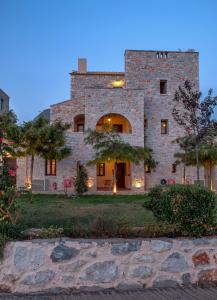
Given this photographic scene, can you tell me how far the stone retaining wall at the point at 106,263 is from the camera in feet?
13.0

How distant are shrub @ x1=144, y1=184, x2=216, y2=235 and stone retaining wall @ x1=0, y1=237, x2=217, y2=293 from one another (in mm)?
196

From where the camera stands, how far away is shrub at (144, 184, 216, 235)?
4.38m

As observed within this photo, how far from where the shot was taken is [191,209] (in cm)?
438

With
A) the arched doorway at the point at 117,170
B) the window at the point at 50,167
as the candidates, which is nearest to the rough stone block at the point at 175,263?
the window at the point at 50,167

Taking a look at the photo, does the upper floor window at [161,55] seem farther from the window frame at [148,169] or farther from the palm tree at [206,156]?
the palm tree at [206,156]

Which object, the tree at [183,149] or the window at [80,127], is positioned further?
the window at [80,127]

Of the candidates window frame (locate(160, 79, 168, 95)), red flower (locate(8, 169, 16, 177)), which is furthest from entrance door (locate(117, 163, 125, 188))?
red flower (locate(8, 169, 16, 177))

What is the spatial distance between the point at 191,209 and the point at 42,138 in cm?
1657

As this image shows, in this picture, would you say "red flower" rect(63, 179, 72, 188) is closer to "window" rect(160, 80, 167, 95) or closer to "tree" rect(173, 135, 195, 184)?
"tree" rect(173, 135, 195, 184)

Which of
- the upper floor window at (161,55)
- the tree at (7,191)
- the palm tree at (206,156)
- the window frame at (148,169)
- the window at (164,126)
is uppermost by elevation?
the upper floor window at (161,55)

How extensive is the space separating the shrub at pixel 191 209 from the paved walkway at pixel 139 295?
0.78 meters

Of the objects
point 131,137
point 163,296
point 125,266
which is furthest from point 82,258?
point 131,137

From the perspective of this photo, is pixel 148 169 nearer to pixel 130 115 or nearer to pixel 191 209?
pixel 130 115

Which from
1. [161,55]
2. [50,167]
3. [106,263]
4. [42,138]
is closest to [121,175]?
[50,167]
